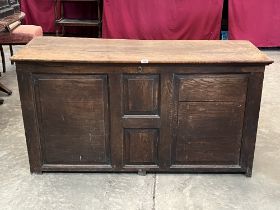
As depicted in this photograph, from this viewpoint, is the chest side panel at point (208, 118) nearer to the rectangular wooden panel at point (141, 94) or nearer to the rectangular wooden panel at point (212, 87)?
the rectangular wooden panel at point (212, 87)

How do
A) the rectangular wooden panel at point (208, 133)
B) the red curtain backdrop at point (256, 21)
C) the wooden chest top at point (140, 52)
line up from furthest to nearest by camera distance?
the red curtain backdrop at point (256, 21) < the rectangular wooden panel at point (208, 133) < the wooden chest top at point (140, 52)

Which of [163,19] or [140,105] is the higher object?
[140,105]

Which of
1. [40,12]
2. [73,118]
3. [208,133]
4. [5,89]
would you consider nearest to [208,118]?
[208,133]

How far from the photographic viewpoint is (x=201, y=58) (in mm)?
1914

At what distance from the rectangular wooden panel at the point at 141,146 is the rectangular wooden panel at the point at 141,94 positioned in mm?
125

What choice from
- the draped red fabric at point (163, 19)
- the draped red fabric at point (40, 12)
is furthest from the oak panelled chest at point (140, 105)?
the draped red fabric at point (40, 12)

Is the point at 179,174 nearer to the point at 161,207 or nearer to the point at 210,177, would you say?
the point at 210,177

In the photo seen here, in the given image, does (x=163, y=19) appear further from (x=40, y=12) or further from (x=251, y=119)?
(x=251, y=119)

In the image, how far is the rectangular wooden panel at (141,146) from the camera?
2.09 metres

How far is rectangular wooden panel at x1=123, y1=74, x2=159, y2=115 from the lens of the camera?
1958 millimetres

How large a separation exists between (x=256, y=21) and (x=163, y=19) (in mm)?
1253

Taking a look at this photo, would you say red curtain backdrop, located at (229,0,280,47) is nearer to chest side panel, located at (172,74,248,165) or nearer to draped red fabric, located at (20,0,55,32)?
draped red fabric, located at (20,0,55,32)

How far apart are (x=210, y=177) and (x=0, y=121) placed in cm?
173

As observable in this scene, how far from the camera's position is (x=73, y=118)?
2.05 meters
